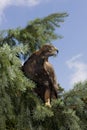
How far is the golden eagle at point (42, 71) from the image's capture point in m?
2.73

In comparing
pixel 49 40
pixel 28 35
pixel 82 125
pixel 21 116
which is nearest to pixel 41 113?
pixel 21 116

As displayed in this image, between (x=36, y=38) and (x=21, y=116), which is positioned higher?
(x=36, y=38)

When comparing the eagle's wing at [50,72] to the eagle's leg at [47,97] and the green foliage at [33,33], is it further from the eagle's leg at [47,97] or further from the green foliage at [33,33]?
the green foliage at [33,33]

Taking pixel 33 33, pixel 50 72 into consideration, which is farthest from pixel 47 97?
pixel 33 33

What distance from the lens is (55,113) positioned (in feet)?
8.68

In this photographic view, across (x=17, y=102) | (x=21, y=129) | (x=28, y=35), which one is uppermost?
(x=28, y=35)

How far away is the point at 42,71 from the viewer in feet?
8.97

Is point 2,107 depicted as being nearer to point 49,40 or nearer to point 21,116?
point 21,116

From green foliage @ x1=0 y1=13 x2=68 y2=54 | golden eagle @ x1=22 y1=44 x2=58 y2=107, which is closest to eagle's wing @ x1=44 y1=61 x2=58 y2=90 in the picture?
golden eagle @ x1=22 y1=44 x2=58 y2=107

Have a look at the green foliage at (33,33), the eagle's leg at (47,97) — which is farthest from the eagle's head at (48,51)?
the green foliage at (33,33)

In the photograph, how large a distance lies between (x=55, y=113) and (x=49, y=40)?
1.30 m

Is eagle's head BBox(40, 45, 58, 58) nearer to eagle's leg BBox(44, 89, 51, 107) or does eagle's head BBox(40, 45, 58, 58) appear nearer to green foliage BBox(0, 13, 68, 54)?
eagle's leg BBox(44, 89, 51, 107)

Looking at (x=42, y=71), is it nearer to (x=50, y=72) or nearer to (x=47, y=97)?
(x=50, y=72)

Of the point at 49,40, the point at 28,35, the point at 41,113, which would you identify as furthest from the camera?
the point at 49,40
